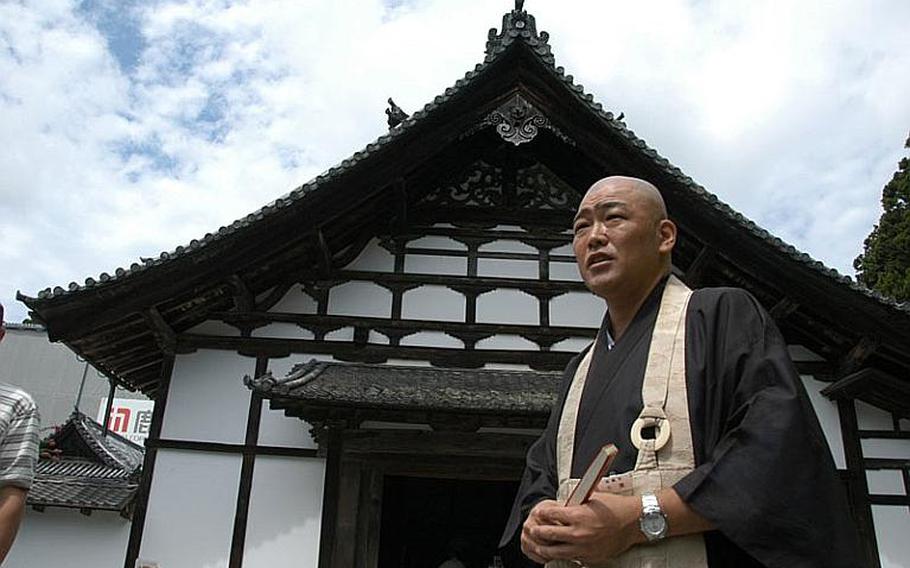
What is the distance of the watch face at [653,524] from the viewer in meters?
1.65

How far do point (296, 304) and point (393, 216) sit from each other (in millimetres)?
1242

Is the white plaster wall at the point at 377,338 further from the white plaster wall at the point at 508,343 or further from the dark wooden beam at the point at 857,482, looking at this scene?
the dark wooden beam at the point at 857,482

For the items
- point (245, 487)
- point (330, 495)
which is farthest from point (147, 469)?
point (330, 495)

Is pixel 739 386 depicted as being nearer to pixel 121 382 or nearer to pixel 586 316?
pixel 586 316

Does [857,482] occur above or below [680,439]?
above

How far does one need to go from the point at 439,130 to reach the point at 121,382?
4151mm

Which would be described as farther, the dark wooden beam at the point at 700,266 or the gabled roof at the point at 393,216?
the dark wooden beam at the point at 700,266

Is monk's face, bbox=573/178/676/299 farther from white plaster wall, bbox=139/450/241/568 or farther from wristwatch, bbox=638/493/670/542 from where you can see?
white plaster wall, bbox=139/450/241/568

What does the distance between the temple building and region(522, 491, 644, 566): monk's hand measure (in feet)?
12.6

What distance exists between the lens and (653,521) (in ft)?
5.42

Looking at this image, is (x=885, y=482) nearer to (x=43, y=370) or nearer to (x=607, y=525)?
(x=607, y=525)

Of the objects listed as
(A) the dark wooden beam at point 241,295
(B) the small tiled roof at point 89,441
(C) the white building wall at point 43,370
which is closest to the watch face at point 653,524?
(A) the dark wooden beam at point 241,295

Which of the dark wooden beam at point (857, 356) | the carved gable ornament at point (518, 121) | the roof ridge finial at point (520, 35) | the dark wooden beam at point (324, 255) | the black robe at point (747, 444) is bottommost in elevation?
the black robe at point (747, 444)

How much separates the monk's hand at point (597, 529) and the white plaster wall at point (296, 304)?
17.5 ft
